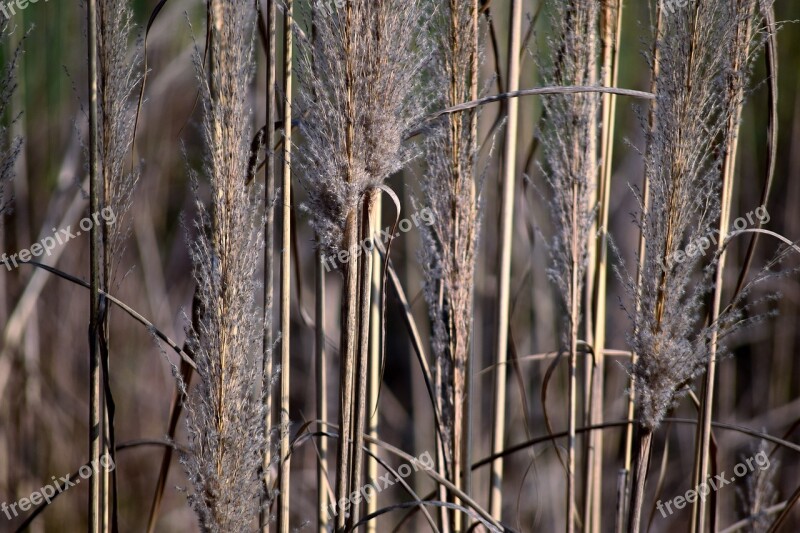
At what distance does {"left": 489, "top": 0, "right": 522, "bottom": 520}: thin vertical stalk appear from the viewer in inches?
48.3

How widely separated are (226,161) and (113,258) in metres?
0.29

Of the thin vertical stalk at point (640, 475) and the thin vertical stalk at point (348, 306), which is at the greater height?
the thin vertical stalk at point (348, 306)

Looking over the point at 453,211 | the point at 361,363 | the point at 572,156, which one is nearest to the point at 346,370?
the point at 361,363

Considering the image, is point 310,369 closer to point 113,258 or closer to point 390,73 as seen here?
point 113,258

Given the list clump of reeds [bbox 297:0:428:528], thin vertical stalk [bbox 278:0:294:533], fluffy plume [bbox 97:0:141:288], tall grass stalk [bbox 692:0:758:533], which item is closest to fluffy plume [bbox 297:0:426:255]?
clump of reeds [bbox 297:0:428:528]

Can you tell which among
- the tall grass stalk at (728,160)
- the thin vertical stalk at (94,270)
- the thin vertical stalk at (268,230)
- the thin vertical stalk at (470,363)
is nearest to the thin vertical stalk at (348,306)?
the thin vertical stalk at (268,230)

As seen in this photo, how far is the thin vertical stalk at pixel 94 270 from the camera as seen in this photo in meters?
0.99

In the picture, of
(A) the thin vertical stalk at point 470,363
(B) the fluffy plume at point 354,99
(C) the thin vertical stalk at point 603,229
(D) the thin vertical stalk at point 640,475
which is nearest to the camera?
(B) the fluffy plume at point 354,99

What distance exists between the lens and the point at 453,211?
3.76 ft

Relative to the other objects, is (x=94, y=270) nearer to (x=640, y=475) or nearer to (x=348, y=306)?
(x=348, y=306)

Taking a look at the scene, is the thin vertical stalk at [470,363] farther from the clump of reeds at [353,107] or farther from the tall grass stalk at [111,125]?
the tall grass stalk at [111,125]

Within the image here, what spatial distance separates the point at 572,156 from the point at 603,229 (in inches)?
5.9

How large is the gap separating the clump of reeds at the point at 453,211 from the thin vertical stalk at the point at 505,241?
8 centimetres

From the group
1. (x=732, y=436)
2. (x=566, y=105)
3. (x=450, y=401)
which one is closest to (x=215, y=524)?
(x=450, y=401)
